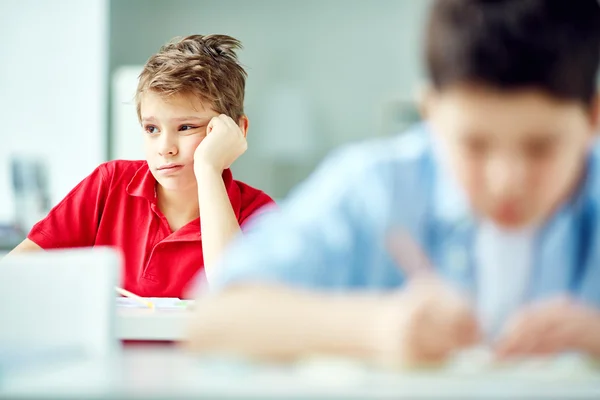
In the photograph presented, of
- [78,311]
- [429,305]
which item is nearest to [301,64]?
[78,311]

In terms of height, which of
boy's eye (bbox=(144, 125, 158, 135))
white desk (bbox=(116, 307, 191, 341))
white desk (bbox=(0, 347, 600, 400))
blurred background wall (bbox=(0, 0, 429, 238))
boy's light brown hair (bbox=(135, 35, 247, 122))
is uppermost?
blurred background wall (bbox=(0, 0, 429, 238))

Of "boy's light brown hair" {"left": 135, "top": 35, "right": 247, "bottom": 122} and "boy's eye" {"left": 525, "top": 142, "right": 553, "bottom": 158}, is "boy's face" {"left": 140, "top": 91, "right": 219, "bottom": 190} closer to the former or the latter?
"boy's light brown hair" {"left": 135, "top": 35, "right": 247, "bottom": 122}

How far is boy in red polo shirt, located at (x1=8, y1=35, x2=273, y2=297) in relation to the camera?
1.33 meters

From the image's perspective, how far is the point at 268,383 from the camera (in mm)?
499

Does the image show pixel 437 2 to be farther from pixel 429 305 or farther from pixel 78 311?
pixel 78 311

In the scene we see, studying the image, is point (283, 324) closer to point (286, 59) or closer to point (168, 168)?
point (168, 168)

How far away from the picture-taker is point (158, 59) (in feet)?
4.64

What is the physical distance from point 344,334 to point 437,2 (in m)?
0.27

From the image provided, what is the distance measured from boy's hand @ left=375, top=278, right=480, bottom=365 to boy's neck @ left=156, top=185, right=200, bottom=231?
2.77 ft

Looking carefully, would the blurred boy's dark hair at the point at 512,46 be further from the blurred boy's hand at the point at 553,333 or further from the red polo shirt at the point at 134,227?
the red polo shirt at the point at 134,227

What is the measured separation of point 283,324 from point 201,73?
0.83m

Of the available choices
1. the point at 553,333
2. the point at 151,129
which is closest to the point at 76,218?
the point at 151,129

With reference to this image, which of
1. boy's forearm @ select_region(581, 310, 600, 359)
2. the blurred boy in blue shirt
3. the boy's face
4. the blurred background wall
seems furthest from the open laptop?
the blurred background wall

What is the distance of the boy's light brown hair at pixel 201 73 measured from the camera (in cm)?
136
